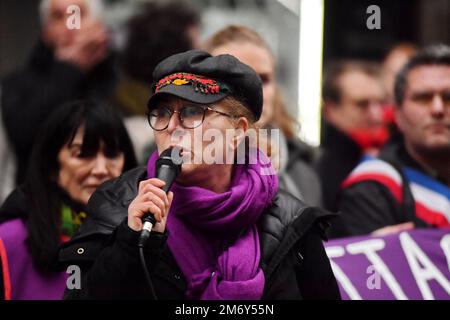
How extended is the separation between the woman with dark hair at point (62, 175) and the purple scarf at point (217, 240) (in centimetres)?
98

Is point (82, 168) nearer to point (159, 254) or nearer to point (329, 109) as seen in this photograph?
point (159, 254)

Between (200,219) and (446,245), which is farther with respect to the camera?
(446,245)

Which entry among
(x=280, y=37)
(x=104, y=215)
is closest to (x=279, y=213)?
(x=104, y=215)

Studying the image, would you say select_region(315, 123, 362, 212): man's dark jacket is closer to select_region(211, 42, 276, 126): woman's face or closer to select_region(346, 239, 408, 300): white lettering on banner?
select_region(211, 42, 276, 126): woman's face

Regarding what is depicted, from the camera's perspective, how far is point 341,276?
4.64 meters

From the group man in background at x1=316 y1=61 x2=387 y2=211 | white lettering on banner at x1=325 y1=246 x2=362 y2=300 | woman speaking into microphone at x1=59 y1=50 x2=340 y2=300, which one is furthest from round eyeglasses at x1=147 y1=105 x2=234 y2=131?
man in background at x1=316 y1=61 x2=387 y2=211

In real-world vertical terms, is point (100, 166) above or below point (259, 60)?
below

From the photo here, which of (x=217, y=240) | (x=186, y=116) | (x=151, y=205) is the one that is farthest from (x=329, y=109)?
(x=151, y=205)

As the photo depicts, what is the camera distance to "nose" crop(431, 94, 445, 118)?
5.54m

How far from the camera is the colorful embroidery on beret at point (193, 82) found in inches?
142

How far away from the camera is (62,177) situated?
15.4 ft

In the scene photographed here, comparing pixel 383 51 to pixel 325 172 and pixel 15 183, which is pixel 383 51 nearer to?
pixel 325 172

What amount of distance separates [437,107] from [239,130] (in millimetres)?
2084

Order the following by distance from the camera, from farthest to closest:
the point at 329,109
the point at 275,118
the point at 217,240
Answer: the point at 329,109 → the point at 275,118 → the point at 217,240
